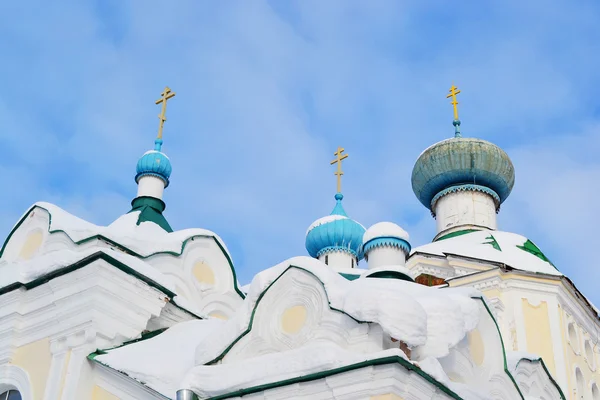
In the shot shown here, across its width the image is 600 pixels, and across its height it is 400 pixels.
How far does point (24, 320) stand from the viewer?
27.7ft

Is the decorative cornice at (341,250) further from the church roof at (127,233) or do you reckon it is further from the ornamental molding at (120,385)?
the ornamental molding at (120,385)

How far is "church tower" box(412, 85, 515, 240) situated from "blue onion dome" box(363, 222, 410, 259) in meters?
7.70

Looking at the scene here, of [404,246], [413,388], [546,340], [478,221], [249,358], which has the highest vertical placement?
[478,221]

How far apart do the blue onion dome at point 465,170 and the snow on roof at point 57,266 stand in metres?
8.87

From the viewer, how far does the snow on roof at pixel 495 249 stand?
13945mm

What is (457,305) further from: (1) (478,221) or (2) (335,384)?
(1) (478,221)

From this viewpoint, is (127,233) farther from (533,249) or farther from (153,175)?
(533,249)

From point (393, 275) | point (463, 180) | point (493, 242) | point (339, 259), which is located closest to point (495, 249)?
point (493, 242)

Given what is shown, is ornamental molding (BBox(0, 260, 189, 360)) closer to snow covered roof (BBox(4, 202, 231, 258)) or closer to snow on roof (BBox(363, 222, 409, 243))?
snow covered roof (BBox(4, 202, 231, 258))

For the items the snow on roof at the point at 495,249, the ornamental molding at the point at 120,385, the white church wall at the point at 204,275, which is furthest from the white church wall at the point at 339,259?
the ornamental molding at the point at 120,385

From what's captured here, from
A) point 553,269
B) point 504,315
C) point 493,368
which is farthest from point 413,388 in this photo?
point 553,269

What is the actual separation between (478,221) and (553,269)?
2290mm

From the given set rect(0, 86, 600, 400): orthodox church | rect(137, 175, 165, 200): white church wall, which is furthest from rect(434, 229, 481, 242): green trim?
rect(137, 175, 165, 200): white church wall

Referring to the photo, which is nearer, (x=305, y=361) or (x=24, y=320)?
(x=305, y=361)
